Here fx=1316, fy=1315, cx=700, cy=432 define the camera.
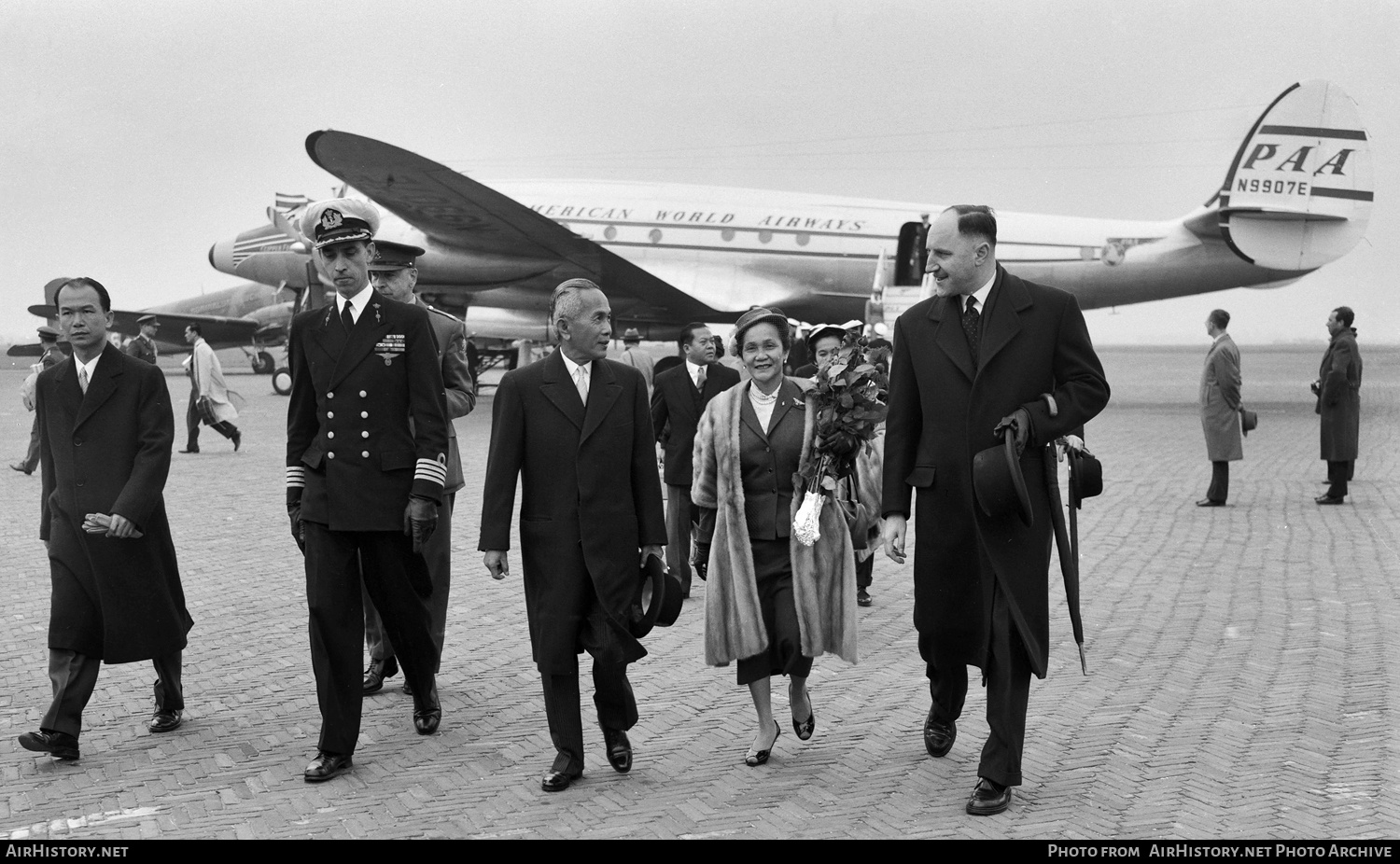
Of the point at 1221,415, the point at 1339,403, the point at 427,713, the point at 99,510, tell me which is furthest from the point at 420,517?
the point at 1339,403

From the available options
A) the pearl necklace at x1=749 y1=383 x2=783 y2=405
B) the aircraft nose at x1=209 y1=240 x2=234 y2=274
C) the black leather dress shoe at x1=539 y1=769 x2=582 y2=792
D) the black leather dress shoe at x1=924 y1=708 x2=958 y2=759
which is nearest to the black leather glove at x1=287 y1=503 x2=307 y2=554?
the black leather dress shoe at x1=539 y1=769 x2=582 y2=792

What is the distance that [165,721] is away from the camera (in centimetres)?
562

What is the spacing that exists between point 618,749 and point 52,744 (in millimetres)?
2213

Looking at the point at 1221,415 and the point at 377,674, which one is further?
the point at 1221,415

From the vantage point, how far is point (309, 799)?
469 centimetres

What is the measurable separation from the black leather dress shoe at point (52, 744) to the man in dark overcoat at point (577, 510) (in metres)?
1.84

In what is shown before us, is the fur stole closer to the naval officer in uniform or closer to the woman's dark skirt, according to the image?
the woman's dark skirt

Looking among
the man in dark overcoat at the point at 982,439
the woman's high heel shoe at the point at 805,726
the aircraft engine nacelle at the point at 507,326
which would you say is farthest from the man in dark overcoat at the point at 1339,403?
the aircraft engine nacelle at the point at 507,326

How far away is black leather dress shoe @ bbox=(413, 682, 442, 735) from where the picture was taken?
5.62 m

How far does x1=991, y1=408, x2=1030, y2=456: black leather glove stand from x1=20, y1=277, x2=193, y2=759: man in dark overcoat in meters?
3.27

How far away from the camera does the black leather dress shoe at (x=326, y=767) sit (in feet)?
16.1

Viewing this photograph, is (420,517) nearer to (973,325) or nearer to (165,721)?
(165,721)

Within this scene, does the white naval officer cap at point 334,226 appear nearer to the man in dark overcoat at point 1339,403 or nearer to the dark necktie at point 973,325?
the dark necktie at point 973,325

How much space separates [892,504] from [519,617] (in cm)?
365
